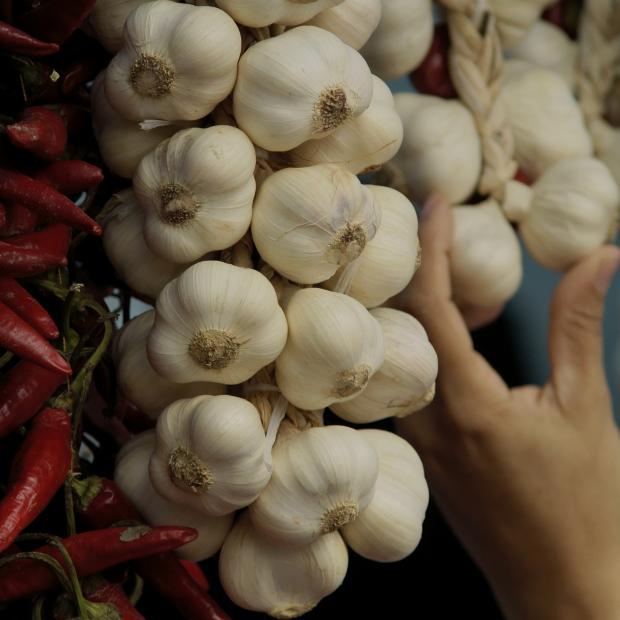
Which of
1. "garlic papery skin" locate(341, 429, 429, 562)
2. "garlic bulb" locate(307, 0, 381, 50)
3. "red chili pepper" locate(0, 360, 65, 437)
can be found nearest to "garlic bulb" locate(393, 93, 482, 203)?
"garlic bulb" locate(307, 0, 381, 50)

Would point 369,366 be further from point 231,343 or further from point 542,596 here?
point 542,596

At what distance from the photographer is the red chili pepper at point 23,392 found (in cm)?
60

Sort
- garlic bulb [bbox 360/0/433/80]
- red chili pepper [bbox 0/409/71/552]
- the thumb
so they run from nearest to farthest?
red chili pepper [bbox 0/409/71/552], garlic bulb [bbox 360/0/433/80], the thumb

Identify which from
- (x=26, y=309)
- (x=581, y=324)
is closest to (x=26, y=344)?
(x=26, y=309)

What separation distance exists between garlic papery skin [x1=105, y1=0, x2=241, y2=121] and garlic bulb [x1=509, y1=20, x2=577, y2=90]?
27.2 inches

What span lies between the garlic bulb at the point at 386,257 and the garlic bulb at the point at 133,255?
119mm

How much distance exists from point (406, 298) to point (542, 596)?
0.37 metres

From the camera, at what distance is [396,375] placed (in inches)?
25.2

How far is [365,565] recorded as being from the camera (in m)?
1.35

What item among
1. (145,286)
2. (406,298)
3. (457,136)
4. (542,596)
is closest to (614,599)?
(542,596)

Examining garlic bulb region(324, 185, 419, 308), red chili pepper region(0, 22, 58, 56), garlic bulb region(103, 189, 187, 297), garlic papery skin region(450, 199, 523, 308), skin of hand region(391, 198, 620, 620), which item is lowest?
skin of hand region(391, 198, 620, 620)

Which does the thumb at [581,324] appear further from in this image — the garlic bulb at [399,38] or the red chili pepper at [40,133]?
the red chili pepper at [40,133]

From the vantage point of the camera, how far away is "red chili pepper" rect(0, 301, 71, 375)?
56 cm

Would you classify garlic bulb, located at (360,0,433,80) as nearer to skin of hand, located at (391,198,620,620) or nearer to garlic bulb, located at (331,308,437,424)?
skin of hand, located at (391,198,620,620)
